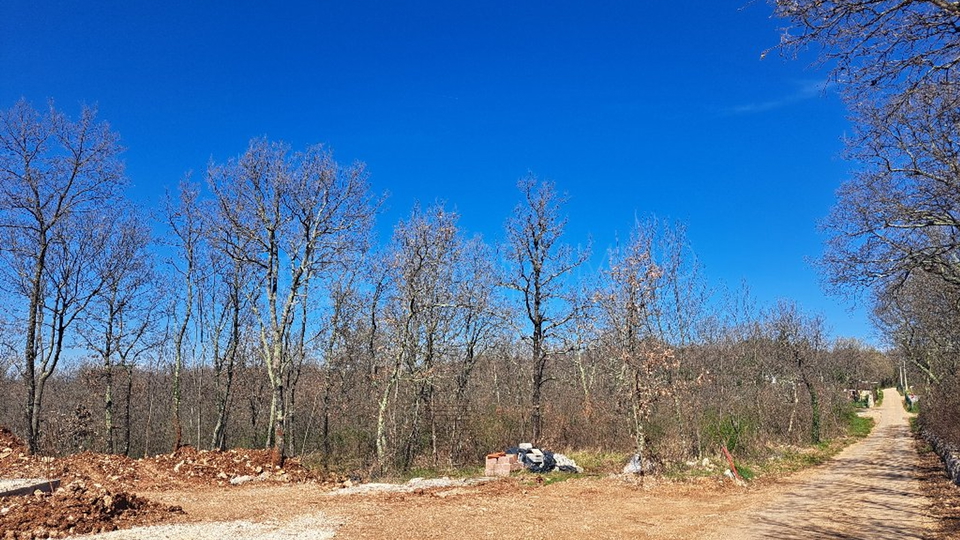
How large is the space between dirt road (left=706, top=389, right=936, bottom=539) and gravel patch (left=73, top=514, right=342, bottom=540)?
245 inches

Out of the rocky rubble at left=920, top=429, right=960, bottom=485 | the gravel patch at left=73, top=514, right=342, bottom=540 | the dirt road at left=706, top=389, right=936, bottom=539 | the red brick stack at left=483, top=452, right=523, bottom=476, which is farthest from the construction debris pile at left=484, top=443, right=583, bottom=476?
the rocky rubble at left=920, top=429, right=960, bottom=485

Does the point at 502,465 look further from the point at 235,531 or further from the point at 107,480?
the point at 107,480

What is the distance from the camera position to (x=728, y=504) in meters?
11.8

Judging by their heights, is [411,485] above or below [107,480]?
below

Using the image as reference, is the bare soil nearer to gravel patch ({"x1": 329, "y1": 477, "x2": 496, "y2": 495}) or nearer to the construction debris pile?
gravel patch ({"x1": 329, "y1": 477, "x2": 496, "y2": 495})

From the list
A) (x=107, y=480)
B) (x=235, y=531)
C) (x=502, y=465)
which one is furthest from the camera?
(x=502, y=465)

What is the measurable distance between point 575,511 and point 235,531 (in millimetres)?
6021

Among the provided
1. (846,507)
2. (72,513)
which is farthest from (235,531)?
(846,507)

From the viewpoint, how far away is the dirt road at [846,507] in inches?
343

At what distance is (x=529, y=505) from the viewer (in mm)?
11516

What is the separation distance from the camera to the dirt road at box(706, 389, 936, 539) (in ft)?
28.6

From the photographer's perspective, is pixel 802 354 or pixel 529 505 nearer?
pixel 529 505

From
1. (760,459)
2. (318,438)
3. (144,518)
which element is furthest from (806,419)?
(144,518)

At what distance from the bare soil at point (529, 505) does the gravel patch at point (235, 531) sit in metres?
0.03
